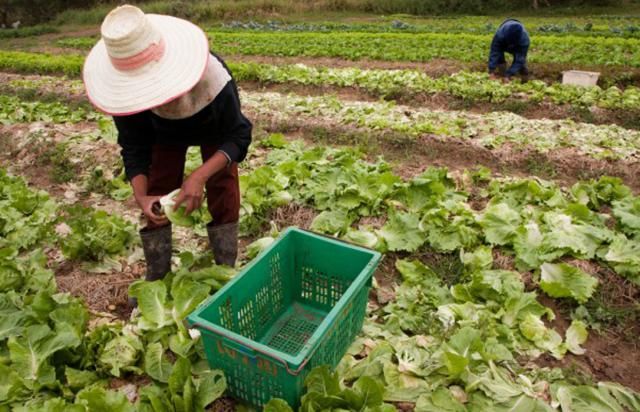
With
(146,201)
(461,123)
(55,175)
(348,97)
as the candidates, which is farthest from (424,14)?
(146,201)

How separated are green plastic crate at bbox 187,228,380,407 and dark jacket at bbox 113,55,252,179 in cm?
68

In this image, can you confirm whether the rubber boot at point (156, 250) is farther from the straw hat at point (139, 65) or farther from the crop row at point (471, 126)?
the crop row at point (471, 126)

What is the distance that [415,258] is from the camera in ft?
11.4

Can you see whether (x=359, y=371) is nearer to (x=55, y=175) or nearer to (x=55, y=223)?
(x=55, y=223)

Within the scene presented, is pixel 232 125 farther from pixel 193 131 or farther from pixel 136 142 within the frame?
pixel 136 142

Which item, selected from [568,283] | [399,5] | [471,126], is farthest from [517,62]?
[399,5]

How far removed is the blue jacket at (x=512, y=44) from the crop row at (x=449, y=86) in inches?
27.1

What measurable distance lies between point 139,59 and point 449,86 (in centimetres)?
770

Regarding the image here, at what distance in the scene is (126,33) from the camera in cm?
189

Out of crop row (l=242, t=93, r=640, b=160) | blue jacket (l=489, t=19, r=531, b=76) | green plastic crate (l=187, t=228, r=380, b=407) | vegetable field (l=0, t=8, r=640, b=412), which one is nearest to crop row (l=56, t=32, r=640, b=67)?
blue jacket (l=489, t=19, r=531, b=76)

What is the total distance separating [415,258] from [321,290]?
3.13 feet

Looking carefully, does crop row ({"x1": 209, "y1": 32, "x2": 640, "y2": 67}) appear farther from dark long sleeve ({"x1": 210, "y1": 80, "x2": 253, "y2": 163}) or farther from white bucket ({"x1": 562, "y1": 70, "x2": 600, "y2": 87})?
dark long sleeve ({"x1": 210, "y1": 80, "x2": 253, "y2": 163})

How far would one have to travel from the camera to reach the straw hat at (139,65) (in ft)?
6.33

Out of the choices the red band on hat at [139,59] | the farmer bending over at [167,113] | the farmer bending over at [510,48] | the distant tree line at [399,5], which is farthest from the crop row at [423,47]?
the distant tree line at [399,5]
